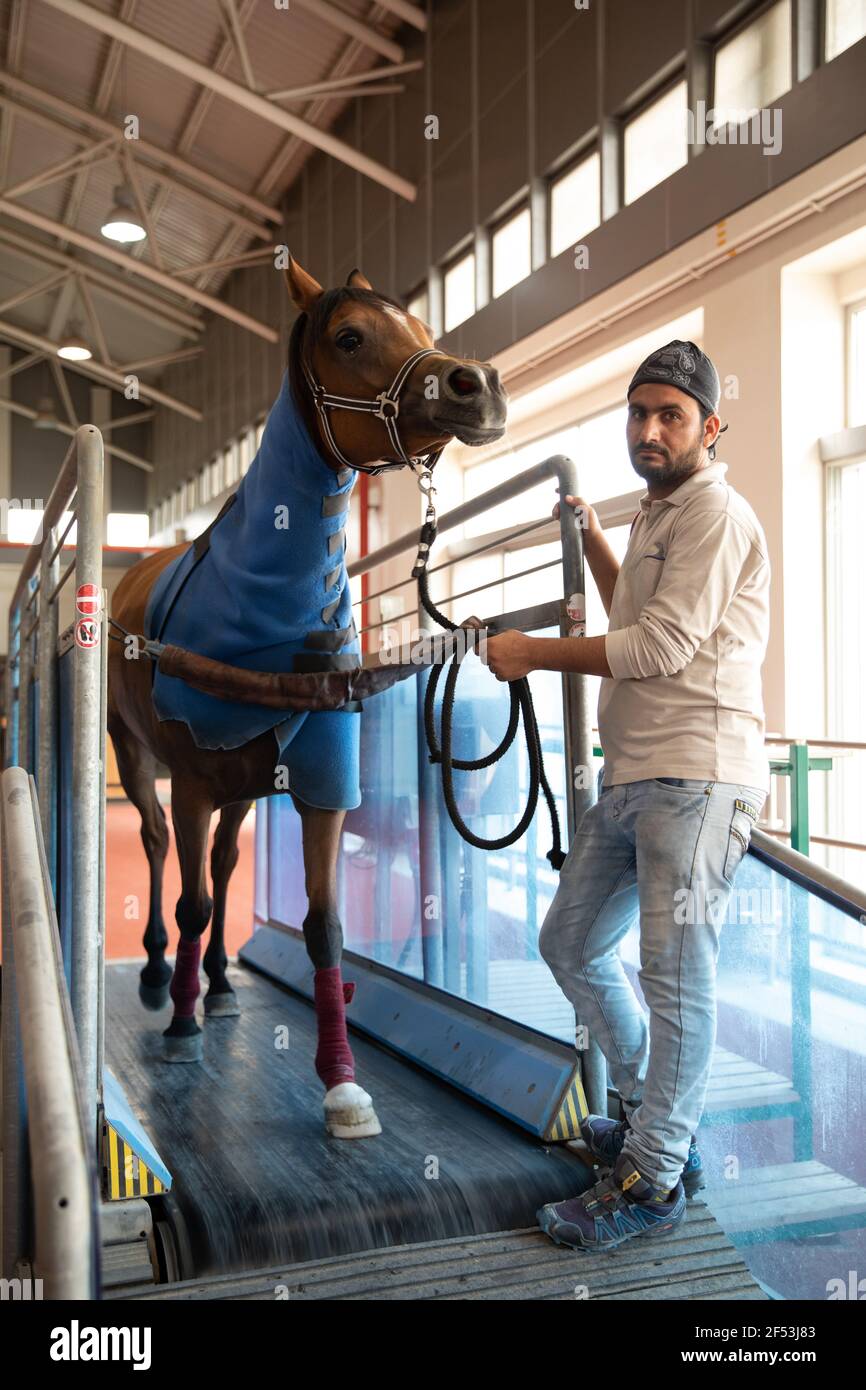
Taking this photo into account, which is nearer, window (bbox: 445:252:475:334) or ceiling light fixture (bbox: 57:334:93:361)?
window (bbox: 445:252:475:334)

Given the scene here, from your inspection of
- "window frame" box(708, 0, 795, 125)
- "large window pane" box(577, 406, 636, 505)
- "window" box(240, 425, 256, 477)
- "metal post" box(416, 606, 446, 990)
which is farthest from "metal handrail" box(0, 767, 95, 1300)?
"window" box(240, 425, 256, 477)

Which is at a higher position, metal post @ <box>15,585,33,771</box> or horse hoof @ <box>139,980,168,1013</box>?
metal post @ <box>15,585,33,771</box>

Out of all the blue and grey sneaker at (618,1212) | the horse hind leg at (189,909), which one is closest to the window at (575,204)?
the horse hind leg at (189,909)

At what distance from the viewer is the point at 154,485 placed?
23047mm

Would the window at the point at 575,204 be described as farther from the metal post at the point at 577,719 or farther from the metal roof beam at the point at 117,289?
the metal roof beam at the point at 117,289

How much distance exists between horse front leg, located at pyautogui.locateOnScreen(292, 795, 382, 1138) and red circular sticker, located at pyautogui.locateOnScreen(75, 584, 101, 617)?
2.60 feet

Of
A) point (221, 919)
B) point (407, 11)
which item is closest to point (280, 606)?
point (221, 919)

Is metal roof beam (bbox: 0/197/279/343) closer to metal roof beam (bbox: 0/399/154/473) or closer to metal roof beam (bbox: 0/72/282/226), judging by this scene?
metal roof beam (bbox: 0/72/282/226)

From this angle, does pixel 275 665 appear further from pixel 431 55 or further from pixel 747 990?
pixel 431 55

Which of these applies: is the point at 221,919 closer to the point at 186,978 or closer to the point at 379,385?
the point at 186,978

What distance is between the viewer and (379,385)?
7.53 feet

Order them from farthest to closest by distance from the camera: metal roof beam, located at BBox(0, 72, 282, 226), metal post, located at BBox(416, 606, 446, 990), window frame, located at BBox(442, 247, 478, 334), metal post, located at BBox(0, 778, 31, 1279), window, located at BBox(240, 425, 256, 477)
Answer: window, located at BBox(240, 425, 256, 477)
metal roof beam, located at BBox(0, 72, 282, 226)
window frame, located at BBox(442, 247, 478, 334)
metal post, located at BBox(416, 606, 446, 990)
metal post, located at BBox(0, 778, 31, 1279)

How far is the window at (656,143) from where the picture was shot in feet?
22.4

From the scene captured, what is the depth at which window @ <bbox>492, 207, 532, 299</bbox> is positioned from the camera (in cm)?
896
